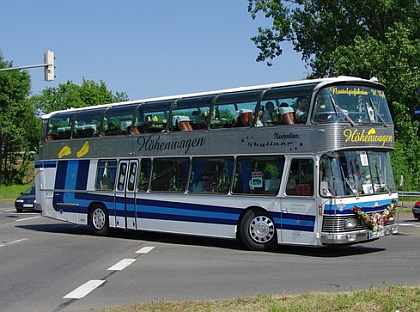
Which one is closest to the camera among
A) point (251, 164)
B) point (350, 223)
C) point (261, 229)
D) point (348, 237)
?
point (348, 237)

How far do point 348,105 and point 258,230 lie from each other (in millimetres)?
3390

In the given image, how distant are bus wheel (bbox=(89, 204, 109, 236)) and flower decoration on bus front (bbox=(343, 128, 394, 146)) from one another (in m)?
8.06

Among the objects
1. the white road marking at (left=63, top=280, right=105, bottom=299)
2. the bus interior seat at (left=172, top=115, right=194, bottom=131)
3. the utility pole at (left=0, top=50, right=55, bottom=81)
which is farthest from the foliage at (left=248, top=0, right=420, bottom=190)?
the white road marking at (left=63, top=280, right=105, bottom=299)

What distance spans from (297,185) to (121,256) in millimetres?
4127

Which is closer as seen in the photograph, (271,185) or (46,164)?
(271,185)

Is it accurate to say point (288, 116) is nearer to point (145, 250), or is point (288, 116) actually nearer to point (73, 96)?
point (145, 250)

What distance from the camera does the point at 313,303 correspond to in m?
8.20

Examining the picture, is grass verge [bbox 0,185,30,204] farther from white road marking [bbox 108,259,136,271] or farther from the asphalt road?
white road marking [bbox 108,259,136,271]

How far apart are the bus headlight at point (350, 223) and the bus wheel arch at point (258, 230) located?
1.73m

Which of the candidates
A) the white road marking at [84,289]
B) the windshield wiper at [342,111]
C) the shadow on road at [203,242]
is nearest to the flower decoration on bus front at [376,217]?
the shadow on road at [203,242]

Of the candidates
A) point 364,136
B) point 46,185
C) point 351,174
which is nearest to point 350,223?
point 351,174

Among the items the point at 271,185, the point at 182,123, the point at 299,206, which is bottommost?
the point at 299,206

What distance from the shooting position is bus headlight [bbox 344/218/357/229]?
1352 cm

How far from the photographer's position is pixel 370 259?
13250mm
